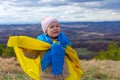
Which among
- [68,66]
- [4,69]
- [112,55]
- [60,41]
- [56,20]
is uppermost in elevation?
[56,20]

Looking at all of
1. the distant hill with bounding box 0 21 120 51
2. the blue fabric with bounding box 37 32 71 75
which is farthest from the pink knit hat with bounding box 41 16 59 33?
the distant hill with bounding box 0 21 120 51

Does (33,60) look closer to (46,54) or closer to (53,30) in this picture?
(46,54)

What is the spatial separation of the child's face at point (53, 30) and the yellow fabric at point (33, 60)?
15 cm

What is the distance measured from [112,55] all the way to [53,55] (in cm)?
2671

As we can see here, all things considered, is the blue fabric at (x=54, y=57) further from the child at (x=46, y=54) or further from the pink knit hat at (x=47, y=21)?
the pink knit hat at (x=47, y=21)

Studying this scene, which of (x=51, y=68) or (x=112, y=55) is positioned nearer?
(x=51, y=68)

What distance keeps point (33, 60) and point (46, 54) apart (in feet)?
0.60

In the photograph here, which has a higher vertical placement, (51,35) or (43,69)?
(51,35)

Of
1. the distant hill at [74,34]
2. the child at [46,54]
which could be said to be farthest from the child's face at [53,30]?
the distant hill at [74,34]

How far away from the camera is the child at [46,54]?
4.15 m

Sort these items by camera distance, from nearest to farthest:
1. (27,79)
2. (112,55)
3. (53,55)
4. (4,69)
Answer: (53,55), (27,79), (4,69), (112,55)

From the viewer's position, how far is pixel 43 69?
423 cm

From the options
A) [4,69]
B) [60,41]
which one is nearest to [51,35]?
[60,41]

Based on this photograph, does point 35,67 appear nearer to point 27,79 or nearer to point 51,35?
point 51,35
